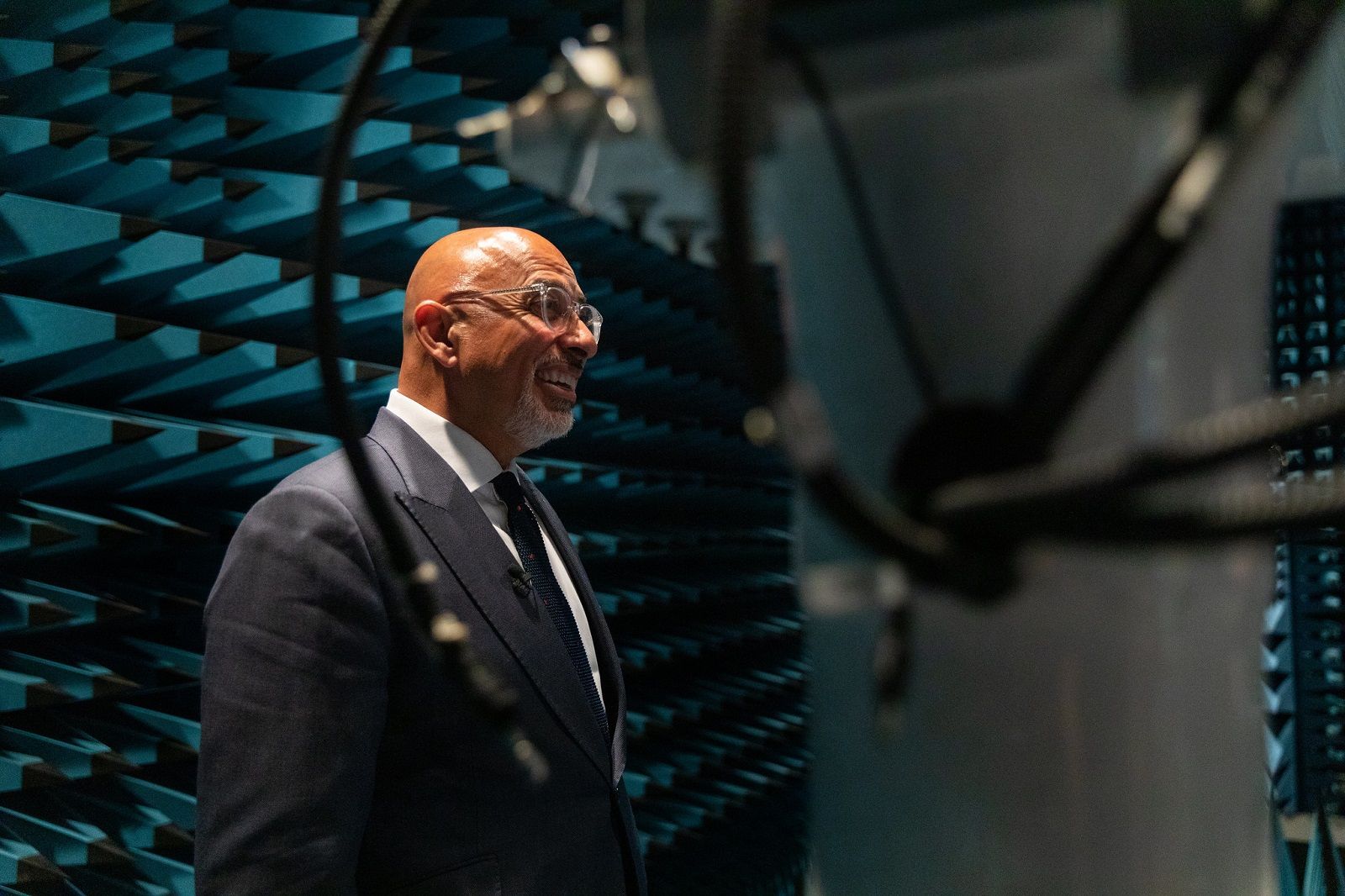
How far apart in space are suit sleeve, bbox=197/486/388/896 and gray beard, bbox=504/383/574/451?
0.34 meters

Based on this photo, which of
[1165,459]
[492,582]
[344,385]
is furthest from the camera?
[492,582]

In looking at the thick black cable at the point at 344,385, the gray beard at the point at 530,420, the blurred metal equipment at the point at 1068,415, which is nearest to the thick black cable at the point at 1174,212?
the blurred metal equipment at the point at 1068,415

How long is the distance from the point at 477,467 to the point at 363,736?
1.34 feet

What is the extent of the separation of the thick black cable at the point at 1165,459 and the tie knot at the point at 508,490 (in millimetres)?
1181

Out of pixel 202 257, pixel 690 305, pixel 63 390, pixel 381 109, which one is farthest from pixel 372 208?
pixel 690 305

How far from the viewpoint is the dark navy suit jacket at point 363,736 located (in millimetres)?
1038

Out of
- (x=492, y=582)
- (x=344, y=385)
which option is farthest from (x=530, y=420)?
(x=344, y=385)

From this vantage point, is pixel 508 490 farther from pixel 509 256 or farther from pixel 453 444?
pixel 509 256

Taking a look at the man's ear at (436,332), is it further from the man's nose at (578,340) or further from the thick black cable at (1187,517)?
the thick black cable at (1187,517)

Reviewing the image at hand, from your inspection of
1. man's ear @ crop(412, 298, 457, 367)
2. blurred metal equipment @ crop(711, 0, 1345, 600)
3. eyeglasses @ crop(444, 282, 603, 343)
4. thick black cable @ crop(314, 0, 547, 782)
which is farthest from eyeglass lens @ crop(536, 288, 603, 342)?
blurred metal equipment @ crop(711, 0, 1345, 600)

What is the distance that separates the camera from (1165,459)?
8.0 inches

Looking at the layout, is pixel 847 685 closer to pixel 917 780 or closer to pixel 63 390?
pixel 917 780

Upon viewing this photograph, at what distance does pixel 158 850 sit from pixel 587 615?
100cm

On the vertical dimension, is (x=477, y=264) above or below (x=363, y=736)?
above
